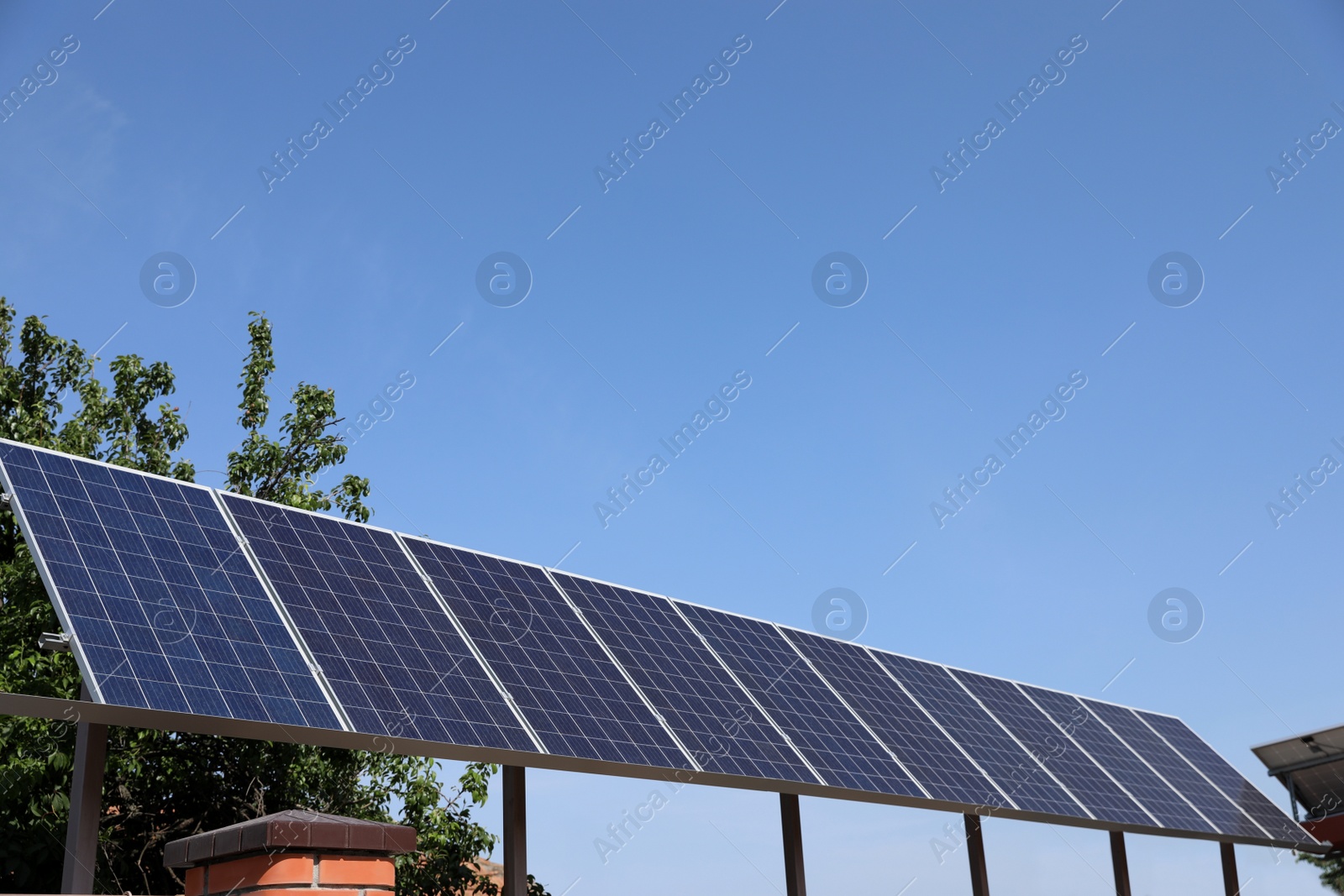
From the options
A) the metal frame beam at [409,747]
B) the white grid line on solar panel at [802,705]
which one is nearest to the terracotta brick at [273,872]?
the metal frame beam at [409,747]

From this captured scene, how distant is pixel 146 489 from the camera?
39.4ft

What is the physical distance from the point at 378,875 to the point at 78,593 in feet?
14.3

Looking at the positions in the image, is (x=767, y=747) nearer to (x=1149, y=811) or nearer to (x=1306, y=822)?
(x=1149, y=811)

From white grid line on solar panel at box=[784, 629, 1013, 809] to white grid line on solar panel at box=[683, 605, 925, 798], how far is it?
0.46m

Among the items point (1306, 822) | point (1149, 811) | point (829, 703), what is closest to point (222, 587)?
point (829, 703)

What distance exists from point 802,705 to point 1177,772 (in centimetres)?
Result: 1136

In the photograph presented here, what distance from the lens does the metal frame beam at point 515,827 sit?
493 inches

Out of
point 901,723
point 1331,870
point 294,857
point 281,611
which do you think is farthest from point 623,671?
point 1331,870

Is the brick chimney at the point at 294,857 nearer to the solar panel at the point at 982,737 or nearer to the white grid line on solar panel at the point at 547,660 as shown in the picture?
the white grid line on solar panel at the point at 547,660

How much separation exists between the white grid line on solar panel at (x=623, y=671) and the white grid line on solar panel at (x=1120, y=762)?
36.6 feet

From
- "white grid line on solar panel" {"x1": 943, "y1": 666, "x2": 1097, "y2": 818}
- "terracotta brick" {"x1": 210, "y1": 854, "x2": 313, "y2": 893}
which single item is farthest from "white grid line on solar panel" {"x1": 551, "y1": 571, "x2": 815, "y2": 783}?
"terracotta brick" {"x1": 210, "y1": 854, "x2": 313, "y2": 893}

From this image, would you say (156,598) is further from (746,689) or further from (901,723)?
(901,723)

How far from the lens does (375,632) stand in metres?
12.1

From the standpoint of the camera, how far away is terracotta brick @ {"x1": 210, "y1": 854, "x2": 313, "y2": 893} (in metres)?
6.68
